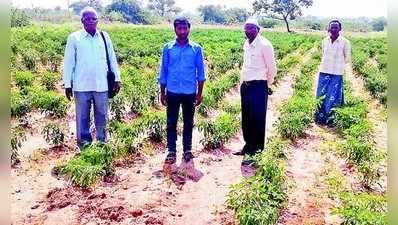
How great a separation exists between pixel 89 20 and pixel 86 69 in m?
0.55

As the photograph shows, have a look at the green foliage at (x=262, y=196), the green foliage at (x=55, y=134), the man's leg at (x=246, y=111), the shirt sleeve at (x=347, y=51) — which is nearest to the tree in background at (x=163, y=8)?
the shirt sleeve at (x=347, y=51)

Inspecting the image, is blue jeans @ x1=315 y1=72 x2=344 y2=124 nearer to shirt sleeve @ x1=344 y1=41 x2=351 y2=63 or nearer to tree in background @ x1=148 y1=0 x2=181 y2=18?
shirt sleeve @ x1=344 y1=41 x2=351 y2=63

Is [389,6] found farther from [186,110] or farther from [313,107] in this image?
[313,107]

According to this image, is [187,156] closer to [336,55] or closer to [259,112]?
[259,112]

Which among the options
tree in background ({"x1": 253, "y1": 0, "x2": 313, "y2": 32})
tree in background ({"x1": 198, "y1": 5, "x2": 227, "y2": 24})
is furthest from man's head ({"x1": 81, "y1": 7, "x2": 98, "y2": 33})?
tree in background ({"x1": 198, "y1": 5, "x2": 227, "y2": 24})

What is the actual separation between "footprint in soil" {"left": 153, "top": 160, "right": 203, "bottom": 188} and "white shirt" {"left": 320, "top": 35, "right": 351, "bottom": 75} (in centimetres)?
348

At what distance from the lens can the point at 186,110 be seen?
5.65 m

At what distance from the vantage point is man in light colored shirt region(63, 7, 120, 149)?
17.1 ft

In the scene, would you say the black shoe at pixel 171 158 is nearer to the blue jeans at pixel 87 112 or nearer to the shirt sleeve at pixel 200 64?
the blue jeans at pixel 87 112

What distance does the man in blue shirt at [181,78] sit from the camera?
548 centimetres

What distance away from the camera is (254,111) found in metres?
5.73

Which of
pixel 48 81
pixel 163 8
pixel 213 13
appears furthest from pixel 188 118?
pixel 163 8

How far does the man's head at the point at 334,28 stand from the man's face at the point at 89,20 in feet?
13.2

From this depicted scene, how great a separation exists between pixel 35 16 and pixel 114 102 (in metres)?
77.8
